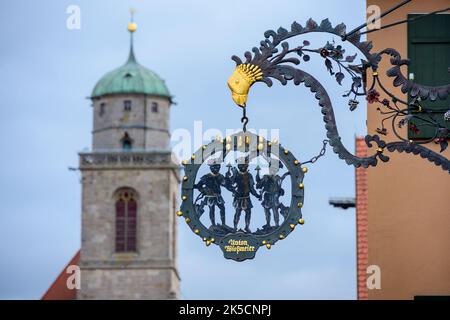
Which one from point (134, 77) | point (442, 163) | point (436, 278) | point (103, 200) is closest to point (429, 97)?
point (442, 163)

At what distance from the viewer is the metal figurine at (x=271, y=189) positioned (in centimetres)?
1619

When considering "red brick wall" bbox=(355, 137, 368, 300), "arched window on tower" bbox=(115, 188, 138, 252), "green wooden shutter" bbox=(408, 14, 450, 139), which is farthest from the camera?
"arched window on tower" bbox=(115, 188, 138, 252)

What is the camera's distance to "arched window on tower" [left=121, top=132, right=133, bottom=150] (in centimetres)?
12644

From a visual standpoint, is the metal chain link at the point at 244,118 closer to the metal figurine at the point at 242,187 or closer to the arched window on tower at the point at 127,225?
the metal figurine at the point at 242,187

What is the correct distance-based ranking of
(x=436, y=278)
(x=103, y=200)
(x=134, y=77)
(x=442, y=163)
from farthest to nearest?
(x=134, y=77) < (x=103, y=200) < (x=436, y=278) < (x=442, y=163)

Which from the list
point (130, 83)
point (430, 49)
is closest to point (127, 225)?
point (130, 83)

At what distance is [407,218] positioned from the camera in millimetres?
22969

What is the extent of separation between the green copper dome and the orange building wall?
10590 cm

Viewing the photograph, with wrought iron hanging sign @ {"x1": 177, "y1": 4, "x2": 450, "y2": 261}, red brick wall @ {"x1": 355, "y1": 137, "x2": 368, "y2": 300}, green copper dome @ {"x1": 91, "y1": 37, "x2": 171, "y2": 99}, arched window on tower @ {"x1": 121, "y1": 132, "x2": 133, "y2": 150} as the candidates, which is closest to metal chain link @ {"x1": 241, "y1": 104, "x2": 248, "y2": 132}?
wrought iron hanging sign @ {"x1": 177, "y1": 4, "x2": 450, "y2": 261}

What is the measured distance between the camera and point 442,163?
15508mm

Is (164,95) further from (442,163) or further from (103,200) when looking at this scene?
(442,163)

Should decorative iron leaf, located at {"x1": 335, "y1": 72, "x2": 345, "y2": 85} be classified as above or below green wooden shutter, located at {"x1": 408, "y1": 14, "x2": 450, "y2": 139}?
below

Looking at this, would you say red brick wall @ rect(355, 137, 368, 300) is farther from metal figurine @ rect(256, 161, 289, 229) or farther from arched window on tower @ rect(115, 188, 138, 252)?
arched window on tower @ rect(115, 188, 138, 252)
